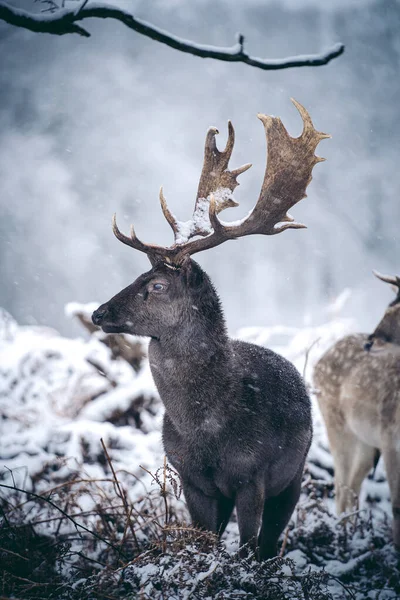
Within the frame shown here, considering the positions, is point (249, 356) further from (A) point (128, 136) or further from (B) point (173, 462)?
(A) point (128, 136)

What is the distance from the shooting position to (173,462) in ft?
8.65

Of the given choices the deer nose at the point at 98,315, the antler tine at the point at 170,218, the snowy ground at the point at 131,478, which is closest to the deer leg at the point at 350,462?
the snowy ground at the point at 131,478

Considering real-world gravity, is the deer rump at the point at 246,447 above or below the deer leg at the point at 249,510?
above

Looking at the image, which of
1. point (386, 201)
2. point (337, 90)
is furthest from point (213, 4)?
point (386, 201)

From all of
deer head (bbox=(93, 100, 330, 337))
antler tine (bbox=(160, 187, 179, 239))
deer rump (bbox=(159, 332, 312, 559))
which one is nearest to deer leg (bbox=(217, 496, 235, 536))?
deer rump (bbox=(159, 332, 312, 559))

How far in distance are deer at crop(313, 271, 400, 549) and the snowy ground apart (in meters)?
0.36

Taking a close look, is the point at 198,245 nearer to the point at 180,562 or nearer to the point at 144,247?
the point at 144,247

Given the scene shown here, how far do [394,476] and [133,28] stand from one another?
154 inches

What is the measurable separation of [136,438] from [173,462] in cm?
285

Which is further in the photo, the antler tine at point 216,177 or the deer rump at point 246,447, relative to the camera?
the antler tine at point 216,177

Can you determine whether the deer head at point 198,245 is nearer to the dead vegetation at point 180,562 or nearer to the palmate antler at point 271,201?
the palmate antler at point 271,201

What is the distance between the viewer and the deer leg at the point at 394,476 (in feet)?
12.1

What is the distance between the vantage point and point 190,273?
9.15 feet

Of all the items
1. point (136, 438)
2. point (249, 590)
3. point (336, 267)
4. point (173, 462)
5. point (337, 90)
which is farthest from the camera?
point (337, 90)
